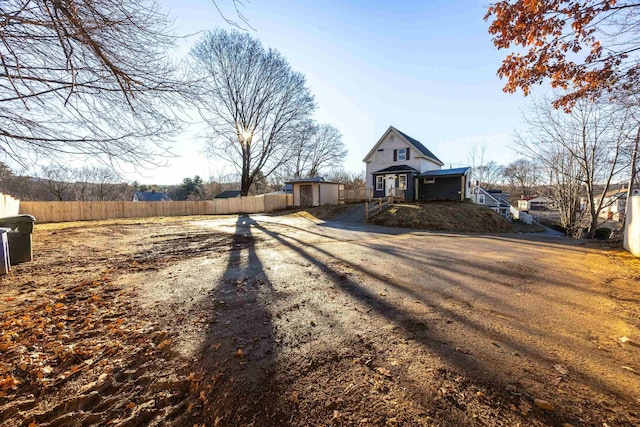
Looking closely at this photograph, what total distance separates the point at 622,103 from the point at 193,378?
10.2 metres

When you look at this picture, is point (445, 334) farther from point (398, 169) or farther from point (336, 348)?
point (398, 169)

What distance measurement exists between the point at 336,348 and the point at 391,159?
78.5ft

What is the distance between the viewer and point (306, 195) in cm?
2614

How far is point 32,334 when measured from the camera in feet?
8.73

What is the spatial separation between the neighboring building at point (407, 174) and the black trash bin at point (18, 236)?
21.3m

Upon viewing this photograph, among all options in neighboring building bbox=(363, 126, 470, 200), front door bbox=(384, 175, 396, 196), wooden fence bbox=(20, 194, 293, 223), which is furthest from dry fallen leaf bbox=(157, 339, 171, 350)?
wooden fence bbox=(20, 194, 293, 223)

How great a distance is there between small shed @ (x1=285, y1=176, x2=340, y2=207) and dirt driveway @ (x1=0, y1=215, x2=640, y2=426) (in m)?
20.7

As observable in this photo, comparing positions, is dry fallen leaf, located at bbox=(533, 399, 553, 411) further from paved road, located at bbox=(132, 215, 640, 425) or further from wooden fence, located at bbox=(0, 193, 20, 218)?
wooden fence, located at bbox=(0, 193, 20, 218)

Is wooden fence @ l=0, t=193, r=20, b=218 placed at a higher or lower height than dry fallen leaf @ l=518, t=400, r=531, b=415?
higher

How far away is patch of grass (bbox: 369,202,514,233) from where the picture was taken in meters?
15.0

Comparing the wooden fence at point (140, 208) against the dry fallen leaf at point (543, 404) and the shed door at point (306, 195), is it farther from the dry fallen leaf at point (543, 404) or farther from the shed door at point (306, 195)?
the dry fallen leaf at point (543, 404)

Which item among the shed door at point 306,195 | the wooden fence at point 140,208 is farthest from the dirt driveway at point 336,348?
the wooden fence at point 140,208

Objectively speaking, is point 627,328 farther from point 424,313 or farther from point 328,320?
point 328,320

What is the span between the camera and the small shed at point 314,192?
25.4 m
